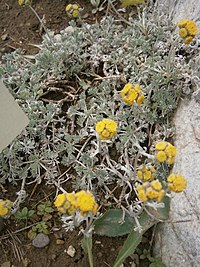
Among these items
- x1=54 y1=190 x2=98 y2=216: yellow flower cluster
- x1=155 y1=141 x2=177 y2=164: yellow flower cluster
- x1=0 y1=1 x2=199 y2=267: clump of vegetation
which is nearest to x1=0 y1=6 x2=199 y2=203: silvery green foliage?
x1=0 y1=1 x2=199 y2=267: clump of vegetation

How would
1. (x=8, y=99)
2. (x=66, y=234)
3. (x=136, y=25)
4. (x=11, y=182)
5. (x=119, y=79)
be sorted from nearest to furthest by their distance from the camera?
(x=8, y=99), (x=66, y=234), (x=11, y=182), (x=119, y=79), (x=136, y=25)

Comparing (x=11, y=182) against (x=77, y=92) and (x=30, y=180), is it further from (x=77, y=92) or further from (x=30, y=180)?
(x=77, y=92)

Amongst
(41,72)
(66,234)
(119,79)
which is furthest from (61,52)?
(66,234)

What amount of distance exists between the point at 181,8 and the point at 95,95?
0.55 metres

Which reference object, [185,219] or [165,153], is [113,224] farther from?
[165,153]

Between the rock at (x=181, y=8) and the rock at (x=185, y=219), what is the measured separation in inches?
20.6

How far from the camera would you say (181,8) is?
7.49 feet

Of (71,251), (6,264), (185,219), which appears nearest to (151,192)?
(185,219)

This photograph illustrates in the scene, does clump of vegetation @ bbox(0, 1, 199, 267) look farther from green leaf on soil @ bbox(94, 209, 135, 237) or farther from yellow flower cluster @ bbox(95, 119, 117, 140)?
yellow flower cluster @ bbox(95, 119, 117, 140)

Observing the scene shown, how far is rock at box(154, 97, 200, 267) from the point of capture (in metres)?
1.69

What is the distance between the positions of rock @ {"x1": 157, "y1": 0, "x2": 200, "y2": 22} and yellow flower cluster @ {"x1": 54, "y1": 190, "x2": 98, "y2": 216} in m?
1.06

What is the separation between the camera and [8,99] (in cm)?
169

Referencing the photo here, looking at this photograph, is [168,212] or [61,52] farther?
[61,52]

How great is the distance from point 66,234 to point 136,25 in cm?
97
